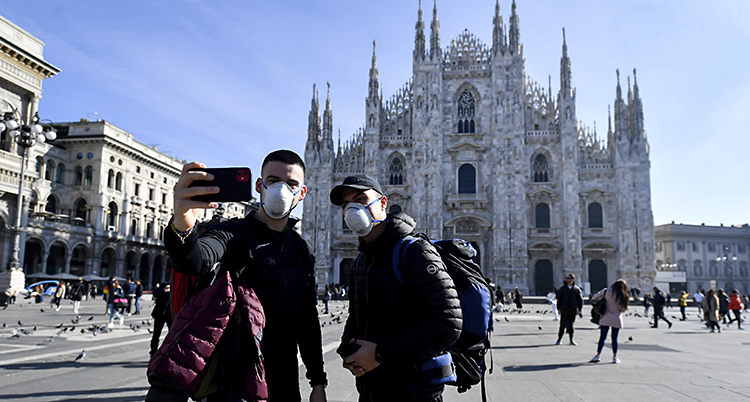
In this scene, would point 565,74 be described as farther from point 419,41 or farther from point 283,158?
point 283,158

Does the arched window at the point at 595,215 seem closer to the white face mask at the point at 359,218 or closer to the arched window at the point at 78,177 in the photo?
the white face mask at the point at 359,218

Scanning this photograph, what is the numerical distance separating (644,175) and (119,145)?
38555 mm

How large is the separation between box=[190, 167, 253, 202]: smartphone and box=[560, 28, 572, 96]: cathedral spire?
36725mm

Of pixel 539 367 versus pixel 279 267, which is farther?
pixel 539 367

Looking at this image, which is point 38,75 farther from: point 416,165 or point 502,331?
point 502,331

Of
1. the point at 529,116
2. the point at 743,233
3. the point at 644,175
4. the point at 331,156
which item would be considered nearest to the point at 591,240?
the point at 644,175

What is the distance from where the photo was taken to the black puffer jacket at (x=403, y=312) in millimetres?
2100

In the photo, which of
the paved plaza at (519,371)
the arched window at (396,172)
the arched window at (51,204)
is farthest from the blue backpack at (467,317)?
the arched window at (51,204)

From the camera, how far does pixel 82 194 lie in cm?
3600

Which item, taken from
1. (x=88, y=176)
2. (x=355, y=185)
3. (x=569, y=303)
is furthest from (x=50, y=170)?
(x=355, y=185)

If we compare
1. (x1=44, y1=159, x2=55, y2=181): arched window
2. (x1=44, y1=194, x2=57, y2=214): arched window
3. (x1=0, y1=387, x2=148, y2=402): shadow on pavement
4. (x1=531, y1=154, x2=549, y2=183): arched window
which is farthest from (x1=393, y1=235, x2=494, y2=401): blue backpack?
(x1=44, y1=194, x2=57, y2=214): arched window

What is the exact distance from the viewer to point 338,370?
638 centimetres

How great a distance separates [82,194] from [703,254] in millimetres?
67544

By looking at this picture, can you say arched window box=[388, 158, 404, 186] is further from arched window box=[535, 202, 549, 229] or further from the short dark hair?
the short dark hair
